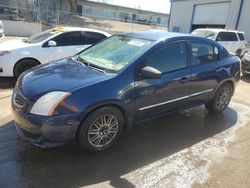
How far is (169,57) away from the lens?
3.85 meters

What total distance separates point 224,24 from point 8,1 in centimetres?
2433

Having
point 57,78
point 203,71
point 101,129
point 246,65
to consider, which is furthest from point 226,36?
point 57,78

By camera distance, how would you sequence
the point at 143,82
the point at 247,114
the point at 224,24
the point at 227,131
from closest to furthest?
the point at 143,82, the point at 227,131, the point at 247,114, the point at 224,24

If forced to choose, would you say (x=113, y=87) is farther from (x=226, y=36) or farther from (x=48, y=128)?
(x=226, y=36)

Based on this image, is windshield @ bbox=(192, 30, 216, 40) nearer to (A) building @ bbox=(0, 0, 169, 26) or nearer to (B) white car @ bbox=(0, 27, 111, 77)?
(B) white car @ bbox=(0, 27, 111, 77)

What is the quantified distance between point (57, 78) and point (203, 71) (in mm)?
2489

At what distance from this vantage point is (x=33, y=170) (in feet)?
9.65

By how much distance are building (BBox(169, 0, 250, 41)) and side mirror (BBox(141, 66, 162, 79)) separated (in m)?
16.3

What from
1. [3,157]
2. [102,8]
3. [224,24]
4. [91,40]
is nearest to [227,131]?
[3,157]

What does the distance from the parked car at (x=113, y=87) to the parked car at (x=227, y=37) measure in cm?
814

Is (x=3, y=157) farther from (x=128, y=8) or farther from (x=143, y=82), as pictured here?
(x=128, y=8)

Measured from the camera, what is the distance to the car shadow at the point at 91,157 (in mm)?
2846

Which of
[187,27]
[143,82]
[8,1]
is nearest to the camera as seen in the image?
[143,82]

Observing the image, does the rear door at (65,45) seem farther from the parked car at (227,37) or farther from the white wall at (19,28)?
the white wall at (19,28)
